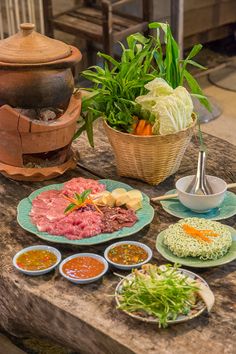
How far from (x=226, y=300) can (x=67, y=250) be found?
1.61 feet

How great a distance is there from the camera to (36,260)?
5.78 ft

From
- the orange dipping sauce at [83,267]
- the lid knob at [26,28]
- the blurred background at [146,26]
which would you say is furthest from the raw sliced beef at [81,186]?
the blurred background at [146,26]

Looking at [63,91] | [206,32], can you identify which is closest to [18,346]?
[63,91]

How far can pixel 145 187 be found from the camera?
218 centimetres

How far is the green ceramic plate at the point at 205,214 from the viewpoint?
1.96 m

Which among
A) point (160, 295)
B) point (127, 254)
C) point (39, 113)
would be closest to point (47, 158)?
point (39, 113)

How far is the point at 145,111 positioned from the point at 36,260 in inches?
27.1

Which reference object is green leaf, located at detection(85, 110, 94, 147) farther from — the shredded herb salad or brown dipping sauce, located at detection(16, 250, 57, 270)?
the shredded herb salad

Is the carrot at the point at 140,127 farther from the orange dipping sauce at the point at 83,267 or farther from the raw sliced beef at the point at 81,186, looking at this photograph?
the orange dipping sauce at the point at 83,267

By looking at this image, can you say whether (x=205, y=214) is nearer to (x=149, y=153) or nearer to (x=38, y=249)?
(x=149, y=153)

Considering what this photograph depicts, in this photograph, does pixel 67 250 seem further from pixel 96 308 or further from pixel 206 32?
pixel 206 32

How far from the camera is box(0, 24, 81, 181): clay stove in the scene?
2141 mm

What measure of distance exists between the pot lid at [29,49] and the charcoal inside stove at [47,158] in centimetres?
35

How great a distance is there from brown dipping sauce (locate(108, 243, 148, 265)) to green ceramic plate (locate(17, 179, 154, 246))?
0.05 metres
